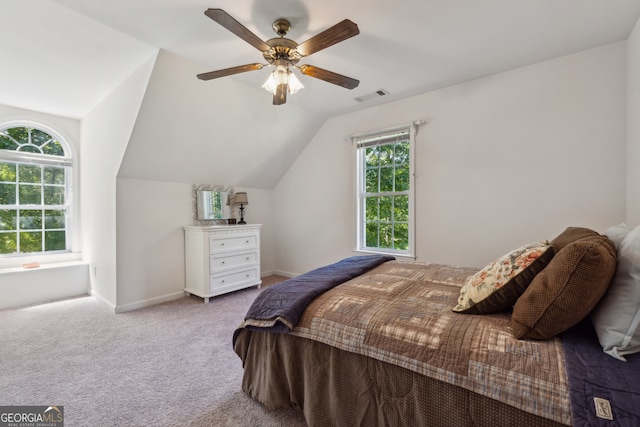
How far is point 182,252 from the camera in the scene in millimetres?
3598

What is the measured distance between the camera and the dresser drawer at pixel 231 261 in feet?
11.2

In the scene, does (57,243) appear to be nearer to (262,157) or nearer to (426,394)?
(262,157)

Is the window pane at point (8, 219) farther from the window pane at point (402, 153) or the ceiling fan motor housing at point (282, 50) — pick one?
the window pane at point (402, 153)

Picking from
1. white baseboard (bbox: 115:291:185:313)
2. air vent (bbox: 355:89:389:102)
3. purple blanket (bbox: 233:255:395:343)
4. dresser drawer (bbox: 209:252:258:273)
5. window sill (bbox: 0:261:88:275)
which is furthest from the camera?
dresser drawer (bbox: 209:252:258:273)

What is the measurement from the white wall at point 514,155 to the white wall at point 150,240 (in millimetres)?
2227

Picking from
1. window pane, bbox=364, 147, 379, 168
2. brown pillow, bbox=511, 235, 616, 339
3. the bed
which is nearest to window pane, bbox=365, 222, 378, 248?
window pane, bbox=364, 147, 379, 168

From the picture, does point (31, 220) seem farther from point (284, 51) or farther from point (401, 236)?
point (401, 236)

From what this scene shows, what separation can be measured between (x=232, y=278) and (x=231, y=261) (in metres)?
0.22

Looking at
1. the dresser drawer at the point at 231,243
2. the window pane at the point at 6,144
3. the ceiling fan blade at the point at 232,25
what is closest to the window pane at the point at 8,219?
the window pane at the point at 6,144

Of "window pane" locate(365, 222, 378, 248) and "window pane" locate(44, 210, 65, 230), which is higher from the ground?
"window pane" locate(44, 210, 65, 230)

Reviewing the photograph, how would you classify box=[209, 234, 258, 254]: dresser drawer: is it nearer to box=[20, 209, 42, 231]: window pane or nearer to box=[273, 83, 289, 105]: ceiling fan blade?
box=[273, 83, 289, 105]: ceiling fan blade

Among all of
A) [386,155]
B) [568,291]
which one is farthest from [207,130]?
[568,291]

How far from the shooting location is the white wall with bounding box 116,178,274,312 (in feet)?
10.2

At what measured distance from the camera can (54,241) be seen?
3.85 metres
